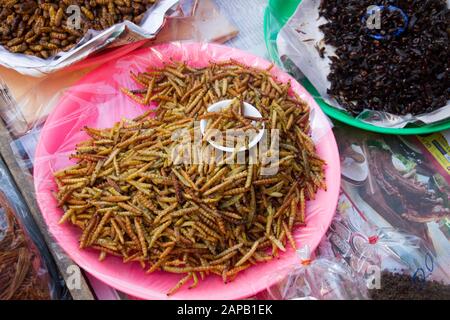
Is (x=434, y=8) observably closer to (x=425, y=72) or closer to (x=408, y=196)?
(x=425, y=72)

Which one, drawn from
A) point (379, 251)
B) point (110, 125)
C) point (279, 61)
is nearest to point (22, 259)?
point (110, 125)

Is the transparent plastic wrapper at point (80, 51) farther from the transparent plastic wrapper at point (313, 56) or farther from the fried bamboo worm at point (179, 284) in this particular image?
the fried bamboo worm at point (179, 284)

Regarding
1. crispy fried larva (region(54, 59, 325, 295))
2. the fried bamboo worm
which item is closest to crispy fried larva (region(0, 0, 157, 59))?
crispy fried larva (region(54, 59, 325, 295))

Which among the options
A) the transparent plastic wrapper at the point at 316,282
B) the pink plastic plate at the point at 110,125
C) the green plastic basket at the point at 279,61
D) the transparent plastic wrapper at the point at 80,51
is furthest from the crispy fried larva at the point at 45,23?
the transparent plastic wrapper at the point at 316,282

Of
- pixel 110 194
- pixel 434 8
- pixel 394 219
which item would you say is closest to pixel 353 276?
pixel 394 219

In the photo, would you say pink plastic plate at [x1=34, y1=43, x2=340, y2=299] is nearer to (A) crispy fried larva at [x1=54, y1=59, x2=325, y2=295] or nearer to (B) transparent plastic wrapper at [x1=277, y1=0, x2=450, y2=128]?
(A) crispy fried larva at [x1=54, y1=59, x2=325, y2=295]

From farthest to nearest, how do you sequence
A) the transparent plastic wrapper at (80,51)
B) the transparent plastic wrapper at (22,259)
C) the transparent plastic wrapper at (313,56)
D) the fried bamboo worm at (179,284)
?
1. the transparent plastic wrapper at (313,56)
2. the transparent plastic wrapper at (80,51)
3. the fried bamboo worm at (179,284)
4. the transparent plastic wrapper at (22,259)
